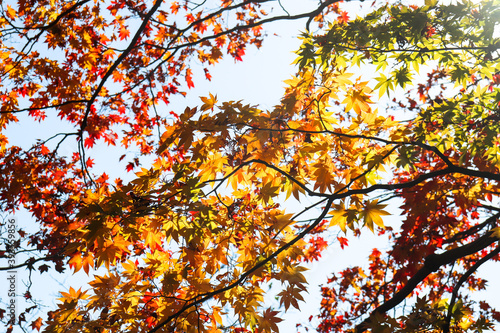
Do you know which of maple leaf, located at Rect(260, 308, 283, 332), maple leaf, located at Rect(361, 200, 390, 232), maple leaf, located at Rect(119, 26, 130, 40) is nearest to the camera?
maple leaf, located at Rect(361, 200, 390, 232)

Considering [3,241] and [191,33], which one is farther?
[191,33]

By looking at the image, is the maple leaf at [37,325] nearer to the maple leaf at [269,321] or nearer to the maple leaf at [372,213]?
the maple leaf at [269,321]

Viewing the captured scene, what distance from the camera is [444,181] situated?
4246 millimetres

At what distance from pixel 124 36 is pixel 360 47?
17.5 feet

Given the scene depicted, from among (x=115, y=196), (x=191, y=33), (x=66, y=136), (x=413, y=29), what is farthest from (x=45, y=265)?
(x=413, y=29)

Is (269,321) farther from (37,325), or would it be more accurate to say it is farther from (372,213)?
(37,325)

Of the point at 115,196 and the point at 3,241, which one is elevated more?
the point at 3,241

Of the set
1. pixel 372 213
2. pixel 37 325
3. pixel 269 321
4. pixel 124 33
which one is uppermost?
pixel 124 33

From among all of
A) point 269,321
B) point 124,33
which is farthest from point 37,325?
point 124,33

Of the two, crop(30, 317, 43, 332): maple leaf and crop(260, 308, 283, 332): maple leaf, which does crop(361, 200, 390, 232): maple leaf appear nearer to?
crop(260, 308, 283, 332): maple leaf

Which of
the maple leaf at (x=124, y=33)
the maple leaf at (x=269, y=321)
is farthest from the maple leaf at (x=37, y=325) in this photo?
the maple leaf at (x=124, y=33)

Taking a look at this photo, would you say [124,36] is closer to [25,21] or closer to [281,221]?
[25,21]

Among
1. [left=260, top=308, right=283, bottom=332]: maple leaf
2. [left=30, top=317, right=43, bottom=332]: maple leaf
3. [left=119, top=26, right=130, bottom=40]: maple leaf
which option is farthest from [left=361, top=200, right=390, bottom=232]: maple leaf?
[left=119, top=26, right=130, bottom=40]: maple leaf

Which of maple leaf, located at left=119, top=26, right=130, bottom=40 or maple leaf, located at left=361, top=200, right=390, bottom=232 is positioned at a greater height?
maple leaf, located at left=119, top=26, right=130, bottom=40
